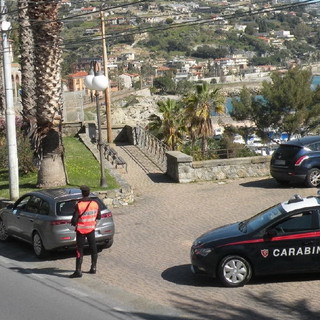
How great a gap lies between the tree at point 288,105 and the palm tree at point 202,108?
49.0 ft

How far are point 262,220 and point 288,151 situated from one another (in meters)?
8.20

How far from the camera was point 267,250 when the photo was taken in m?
10.4

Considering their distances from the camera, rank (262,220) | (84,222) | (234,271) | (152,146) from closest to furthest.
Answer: (234,271) < (262,220) < (84,222) < (152,146)

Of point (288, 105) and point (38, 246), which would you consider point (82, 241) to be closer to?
point (38, 246)

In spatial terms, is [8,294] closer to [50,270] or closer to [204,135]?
[50,270]

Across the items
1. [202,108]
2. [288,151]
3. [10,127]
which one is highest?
[202,108]

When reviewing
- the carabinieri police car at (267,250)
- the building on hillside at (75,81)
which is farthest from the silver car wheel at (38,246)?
the building on hillside at (75,81)

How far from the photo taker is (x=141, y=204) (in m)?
17.6

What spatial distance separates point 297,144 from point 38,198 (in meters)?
8.15

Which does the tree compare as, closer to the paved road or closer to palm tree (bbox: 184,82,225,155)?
palm tree (bbox: 184,82,225,155)

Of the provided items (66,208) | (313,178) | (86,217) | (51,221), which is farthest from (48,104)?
(86,217)

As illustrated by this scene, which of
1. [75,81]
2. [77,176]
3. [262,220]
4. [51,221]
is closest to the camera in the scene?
[262,220]

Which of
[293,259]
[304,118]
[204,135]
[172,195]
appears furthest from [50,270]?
[304,118]

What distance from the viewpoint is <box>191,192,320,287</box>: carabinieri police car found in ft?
34.0
